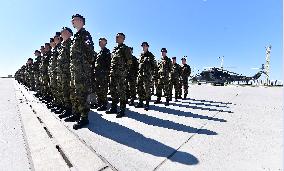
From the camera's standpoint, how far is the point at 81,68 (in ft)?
19.2

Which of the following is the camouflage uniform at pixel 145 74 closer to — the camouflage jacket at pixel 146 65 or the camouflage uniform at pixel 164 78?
the camouflage jacket at pixel 146 65

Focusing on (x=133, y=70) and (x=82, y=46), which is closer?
(x=82, y=46)

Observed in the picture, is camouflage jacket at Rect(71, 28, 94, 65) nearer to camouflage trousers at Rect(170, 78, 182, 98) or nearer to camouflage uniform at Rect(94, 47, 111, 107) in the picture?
camouflage uniform at Rect(94, 47, 111, 107)

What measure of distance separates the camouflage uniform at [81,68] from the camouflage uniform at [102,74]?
2473 millimetres

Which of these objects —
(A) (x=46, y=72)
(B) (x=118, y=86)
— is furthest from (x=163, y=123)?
(A) (x=46, y=72)

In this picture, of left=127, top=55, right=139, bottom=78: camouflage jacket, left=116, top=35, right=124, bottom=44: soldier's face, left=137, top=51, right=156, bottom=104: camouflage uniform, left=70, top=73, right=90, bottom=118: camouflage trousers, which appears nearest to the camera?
left=70, top=73, right=90, bottom=118: camouflage trousers

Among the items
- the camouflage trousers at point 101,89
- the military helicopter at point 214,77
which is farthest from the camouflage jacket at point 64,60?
the military helicopter at point 214,77

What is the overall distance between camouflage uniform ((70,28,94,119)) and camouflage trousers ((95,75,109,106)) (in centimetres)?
245

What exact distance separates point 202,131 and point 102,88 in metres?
3.83

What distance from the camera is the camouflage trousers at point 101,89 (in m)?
8.47

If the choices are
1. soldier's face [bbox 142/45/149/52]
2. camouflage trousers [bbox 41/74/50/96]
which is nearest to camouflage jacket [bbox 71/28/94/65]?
soldier's face [bbox 142/45/149/52]

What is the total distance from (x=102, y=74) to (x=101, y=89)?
42 centimetres

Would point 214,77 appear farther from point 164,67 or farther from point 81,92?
point 81,92

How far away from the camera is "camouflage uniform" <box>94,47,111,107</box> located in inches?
334
